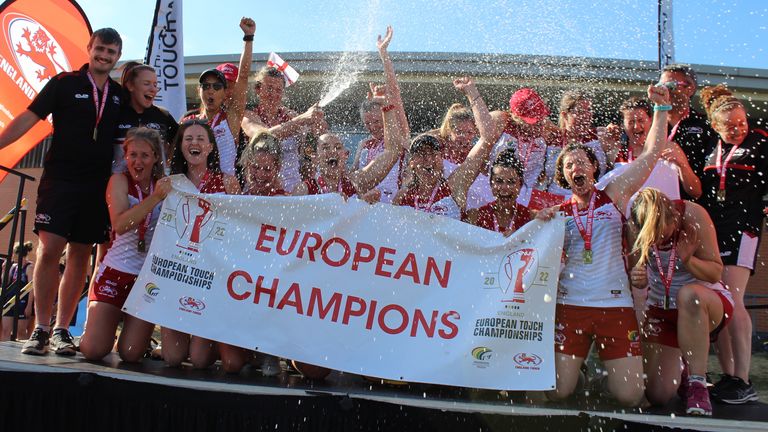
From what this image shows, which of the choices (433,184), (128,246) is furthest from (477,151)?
(128,246)

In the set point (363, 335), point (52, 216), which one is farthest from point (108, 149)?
point (363, 335)

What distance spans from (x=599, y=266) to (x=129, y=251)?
9.69 feet

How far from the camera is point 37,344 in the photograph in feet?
13.7

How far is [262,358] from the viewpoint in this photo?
4523 mm

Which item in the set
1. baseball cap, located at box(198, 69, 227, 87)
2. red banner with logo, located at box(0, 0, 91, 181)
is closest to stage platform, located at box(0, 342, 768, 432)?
baseball cap, located at box(198, 69, 227, 87)

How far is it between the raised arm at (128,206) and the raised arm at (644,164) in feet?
8.93

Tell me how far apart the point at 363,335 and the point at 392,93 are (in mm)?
1908

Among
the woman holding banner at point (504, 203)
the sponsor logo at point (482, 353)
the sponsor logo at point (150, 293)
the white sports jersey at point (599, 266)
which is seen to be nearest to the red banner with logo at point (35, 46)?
the sponsor logo at point (150, 293)

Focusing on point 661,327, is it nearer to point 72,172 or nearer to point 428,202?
point 428,202

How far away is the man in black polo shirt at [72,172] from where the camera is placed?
14.5ft

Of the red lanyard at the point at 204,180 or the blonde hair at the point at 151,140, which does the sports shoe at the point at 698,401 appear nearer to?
the red lanyard at the point at 204,180

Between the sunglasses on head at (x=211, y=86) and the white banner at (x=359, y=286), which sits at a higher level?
the sunglasses on head at (x=211, y=86)

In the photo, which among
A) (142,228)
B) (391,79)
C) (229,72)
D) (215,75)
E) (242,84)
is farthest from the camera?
(229,72)

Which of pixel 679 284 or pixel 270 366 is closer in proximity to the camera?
pixel 679 284
